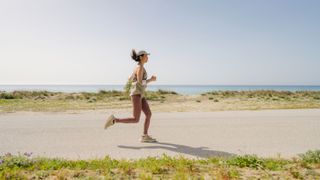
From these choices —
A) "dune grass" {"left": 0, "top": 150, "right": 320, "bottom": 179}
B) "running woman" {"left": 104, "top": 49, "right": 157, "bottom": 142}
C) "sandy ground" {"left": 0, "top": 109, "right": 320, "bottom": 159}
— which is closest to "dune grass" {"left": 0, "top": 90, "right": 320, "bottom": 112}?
"sandy ground" {"left": 0, "top": 109, "right": 320, "bottom": 159}

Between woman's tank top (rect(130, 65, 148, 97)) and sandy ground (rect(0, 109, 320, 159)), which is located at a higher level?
woman's tank top (rect(130, 65, 148, 97))

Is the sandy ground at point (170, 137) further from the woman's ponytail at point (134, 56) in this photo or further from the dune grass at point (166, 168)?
the woman's ponytail at point (134, 56)

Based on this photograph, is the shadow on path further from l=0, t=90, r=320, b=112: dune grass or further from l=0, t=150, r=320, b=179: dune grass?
l=0, t=90, r=320, b=112: dune grass

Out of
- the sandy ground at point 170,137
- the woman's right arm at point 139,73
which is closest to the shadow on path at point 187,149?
the sandy ground at point 170,137

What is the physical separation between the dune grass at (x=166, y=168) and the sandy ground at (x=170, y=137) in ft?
2.51

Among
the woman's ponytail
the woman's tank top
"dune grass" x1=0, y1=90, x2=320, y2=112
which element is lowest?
"dune grass" x1=0, y1=90, x2=320, y2=112

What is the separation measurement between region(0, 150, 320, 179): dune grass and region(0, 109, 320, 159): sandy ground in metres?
0.77

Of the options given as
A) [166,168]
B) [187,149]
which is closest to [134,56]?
[187,149]

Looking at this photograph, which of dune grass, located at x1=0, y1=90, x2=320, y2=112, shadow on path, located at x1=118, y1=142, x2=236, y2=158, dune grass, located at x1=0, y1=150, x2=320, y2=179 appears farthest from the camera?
dune grass, located at x1=0, y1=90, x2=320, y2=112

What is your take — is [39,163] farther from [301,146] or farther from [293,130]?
[293,130]

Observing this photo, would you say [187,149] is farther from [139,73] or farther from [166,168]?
[139,73]

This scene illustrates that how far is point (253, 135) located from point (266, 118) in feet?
11.2

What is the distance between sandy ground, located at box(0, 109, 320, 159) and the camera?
6.33 meters

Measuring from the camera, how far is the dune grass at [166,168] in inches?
175
